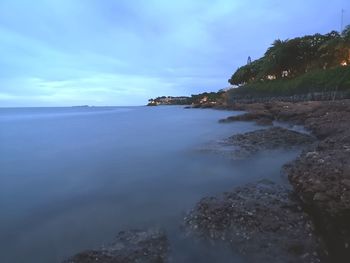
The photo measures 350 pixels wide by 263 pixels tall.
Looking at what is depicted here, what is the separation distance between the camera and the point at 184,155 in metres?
13.3

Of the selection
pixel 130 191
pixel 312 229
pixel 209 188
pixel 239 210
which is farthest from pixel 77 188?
pixel 312 229

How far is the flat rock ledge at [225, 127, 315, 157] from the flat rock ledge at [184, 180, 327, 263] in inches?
208

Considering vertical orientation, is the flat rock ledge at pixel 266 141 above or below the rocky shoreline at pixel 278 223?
below

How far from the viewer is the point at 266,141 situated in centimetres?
1307

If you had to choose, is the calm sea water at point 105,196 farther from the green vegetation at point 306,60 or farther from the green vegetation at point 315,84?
the green vegetation at point 306,60

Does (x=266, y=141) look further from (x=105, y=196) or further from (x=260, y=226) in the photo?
(x=260, y=226)

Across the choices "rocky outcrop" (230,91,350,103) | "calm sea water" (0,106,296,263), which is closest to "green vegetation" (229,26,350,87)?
"rocky outcrop" (230,91,350,103)

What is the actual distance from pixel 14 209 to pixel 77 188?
6.11ft

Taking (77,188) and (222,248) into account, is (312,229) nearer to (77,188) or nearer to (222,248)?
(222,248)

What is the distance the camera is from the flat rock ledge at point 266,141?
1209 cm

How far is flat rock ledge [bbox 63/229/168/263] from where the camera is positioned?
15.0 ft

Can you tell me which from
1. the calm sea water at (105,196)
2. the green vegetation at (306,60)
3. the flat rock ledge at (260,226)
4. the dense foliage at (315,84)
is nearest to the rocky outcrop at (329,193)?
A: the flat rock ledge at (260,226)

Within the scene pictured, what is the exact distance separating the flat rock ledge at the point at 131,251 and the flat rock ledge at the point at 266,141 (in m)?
6.69

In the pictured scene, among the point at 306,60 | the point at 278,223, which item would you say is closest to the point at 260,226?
the point at 278,223
